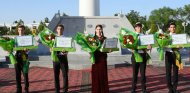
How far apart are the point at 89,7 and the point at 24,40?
61.3 feet

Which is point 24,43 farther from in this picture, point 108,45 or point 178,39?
point 178,39

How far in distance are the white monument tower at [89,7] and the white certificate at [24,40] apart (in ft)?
60.8

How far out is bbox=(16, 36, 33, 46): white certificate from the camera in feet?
29.6

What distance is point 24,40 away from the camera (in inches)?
357

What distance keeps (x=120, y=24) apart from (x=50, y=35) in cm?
1671

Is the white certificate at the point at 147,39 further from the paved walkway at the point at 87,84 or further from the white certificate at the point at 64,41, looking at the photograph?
the white certificate at the point at 64,41

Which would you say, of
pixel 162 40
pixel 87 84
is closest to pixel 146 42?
pixel 162 40

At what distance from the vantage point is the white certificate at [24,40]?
9023mm

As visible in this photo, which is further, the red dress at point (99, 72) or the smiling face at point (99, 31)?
the red dress at point (99, 72)

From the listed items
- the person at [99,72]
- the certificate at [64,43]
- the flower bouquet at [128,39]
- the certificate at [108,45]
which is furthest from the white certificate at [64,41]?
the flower bouquet at [128,39]

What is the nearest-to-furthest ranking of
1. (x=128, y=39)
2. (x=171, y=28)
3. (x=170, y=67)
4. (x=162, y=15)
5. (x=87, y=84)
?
(x=128, y=39) < (x=171, y=28) < (x=170, y=67) < (x=87, y=84) < (x=162, y=15)

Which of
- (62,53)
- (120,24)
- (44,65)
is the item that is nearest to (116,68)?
(44,65)

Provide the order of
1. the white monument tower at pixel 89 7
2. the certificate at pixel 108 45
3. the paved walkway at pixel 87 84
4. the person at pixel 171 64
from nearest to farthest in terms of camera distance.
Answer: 1. the certificate at pixel 108 45
2. the person at pixel 171 64
3. the paved walkway at pixel 87 84
4. the white monument tower at pixel 89 7

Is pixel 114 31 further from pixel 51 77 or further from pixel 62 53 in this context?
pixel 62 53
